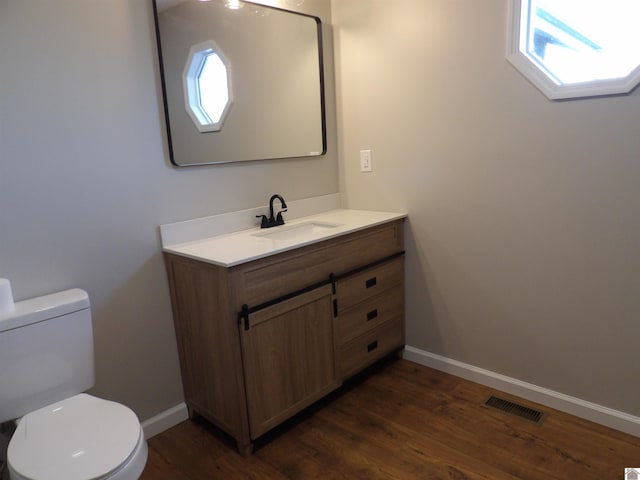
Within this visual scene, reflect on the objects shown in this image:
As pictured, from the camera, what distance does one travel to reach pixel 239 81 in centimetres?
225

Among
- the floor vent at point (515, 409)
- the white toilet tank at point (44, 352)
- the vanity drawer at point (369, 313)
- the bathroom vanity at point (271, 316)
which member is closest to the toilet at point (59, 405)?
the white toilet tank at point (44, 352)

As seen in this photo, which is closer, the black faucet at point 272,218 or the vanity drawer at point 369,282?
the vanity drawer at point 369,282

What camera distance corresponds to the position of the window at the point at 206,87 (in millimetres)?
2053

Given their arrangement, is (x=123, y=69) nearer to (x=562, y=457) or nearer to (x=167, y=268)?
(x=167, y=268)

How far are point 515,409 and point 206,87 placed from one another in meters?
2.17

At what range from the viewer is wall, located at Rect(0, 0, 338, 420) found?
1605mm

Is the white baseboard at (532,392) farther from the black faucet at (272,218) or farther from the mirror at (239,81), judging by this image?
the mirror at (239,81)

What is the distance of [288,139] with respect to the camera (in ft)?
8.22

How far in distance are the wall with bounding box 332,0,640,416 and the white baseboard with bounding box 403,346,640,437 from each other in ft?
0.12

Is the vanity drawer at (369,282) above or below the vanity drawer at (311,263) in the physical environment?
below

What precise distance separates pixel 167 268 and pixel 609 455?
2053mm

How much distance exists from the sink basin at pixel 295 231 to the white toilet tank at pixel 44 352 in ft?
2.94

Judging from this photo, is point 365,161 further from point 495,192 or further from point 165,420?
point 165,420

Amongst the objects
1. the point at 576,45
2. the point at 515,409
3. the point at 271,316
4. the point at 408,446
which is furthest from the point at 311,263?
the point at 576,45
